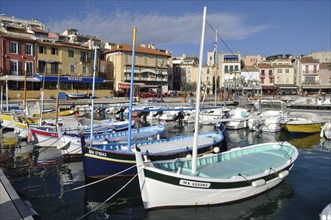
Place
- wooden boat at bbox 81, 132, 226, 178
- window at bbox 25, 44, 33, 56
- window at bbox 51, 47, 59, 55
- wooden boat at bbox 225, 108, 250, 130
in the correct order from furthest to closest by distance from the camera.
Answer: window at bbox 51, 47, 59, 55
window at bbox 25, 44, 33, 56
wooden boat at bbox 225, 108, 250, 130
wooden boat at bbox 81, 132, 226, 178

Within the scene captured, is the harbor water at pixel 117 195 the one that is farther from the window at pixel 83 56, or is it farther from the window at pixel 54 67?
the window at pixel 83 56

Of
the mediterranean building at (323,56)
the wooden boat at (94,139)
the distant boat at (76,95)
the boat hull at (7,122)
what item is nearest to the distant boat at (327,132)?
the wooden boat at (94,139)

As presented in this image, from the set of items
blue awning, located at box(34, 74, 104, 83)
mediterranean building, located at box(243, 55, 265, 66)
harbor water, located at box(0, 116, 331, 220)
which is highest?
mediterranean building, located at box(243, 55, 265, 66)

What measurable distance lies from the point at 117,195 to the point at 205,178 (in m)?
4.63

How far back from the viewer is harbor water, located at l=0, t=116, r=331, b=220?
448 inches

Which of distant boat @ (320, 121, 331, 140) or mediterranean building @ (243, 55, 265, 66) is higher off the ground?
mediterranean building @ (243, 55, 265, 66)

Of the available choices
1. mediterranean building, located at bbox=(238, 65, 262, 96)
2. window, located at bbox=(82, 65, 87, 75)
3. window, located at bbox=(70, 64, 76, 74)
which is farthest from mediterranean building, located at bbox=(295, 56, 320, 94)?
window, located at bbox=(70, 64, 76, 74)

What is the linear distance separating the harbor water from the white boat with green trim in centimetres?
42

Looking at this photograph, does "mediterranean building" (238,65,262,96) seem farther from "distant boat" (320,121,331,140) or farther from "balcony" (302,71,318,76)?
"distant boat" (320,121,331,140)

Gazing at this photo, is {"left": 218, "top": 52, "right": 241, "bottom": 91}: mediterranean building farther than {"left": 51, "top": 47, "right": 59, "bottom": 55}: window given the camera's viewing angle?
Yes

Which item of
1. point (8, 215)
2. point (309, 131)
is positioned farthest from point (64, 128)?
point (309, 131)

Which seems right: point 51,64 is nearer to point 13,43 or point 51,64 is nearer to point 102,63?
point 13,43

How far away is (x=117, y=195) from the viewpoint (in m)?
13.4

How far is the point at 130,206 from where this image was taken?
12281mm
